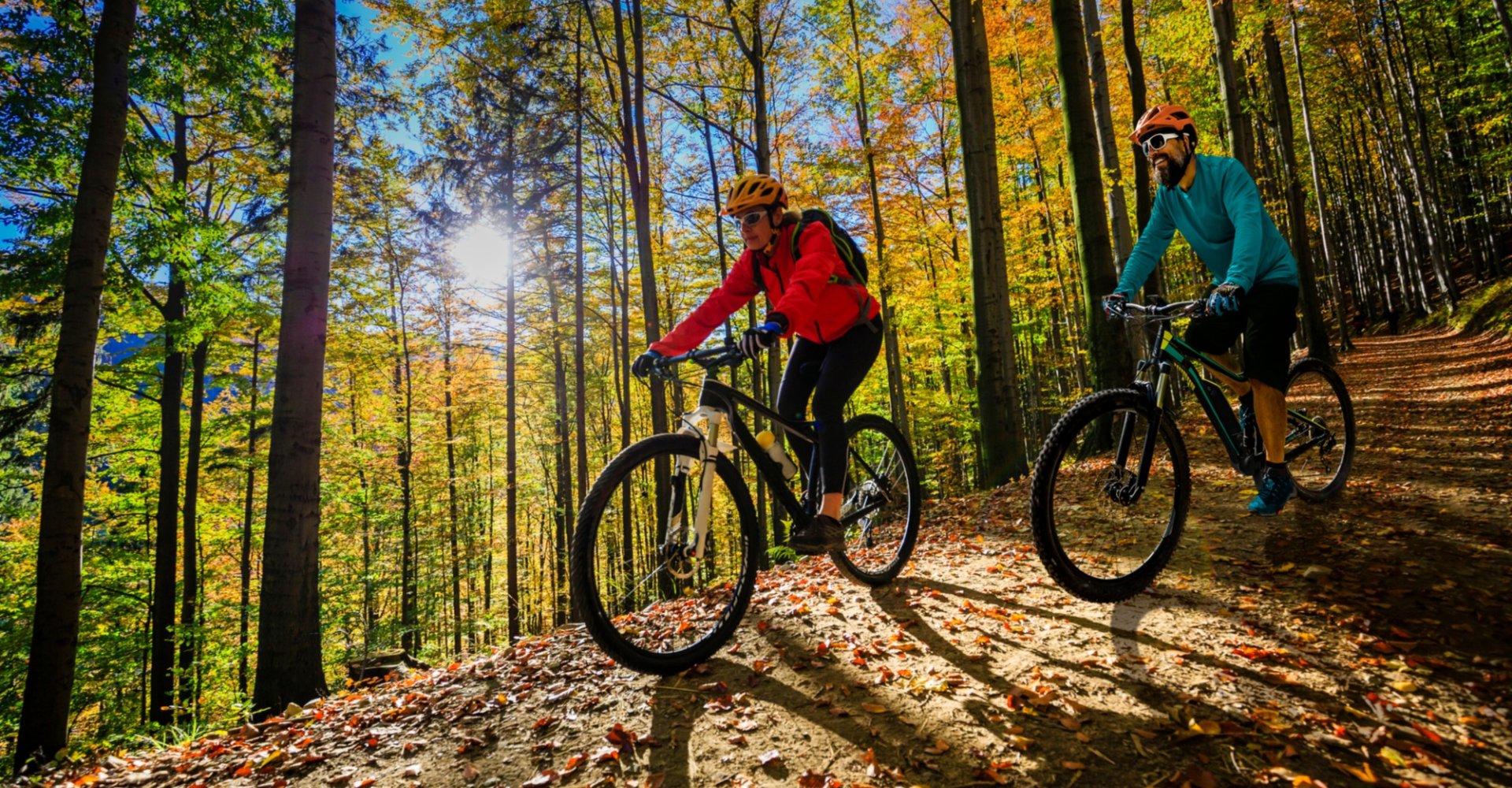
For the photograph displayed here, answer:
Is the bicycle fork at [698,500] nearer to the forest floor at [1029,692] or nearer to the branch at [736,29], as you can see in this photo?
the forest floor at [1029,692]

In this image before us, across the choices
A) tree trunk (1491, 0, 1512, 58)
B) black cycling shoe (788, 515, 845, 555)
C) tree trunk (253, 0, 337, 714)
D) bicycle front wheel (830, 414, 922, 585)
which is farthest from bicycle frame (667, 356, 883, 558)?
tree trunk (1491, 0, 1512, 58)

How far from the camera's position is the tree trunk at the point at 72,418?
222 inches

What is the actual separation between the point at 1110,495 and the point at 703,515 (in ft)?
7.23

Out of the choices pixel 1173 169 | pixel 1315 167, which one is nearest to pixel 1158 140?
pixel 1173 169

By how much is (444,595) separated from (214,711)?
30.7 feet

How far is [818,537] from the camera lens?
3305mm

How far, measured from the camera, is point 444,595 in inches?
921

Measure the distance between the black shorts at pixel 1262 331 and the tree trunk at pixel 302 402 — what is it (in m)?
6.40

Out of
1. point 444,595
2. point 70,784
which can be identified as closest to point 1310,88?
point 70,784

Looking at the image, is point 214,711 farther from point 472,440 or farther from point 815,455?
point 815,455

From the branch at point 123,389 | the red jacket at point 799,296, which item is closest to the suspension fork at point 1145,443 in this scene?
the red jacket at point 799,296

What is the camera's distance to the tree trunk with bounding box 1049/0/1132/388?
682 centimetres

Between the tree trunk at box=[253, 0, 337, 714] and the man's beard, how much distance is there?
6.23 m

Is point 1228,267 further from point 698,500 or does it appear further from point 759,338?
point 698,500
